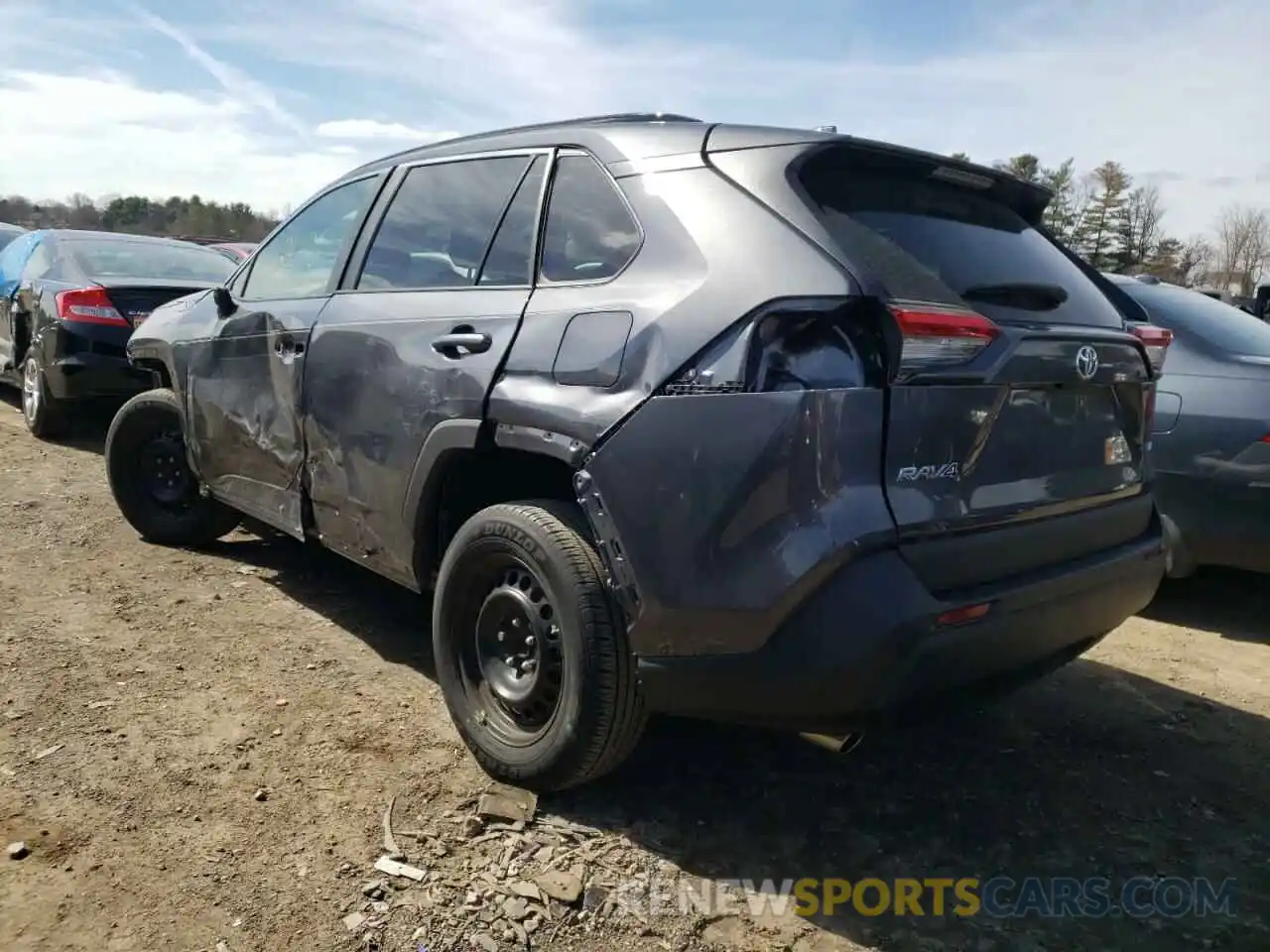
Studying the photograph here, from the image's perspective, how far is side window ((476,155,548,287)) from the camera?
294cm

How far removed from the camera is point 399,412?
10.2ft

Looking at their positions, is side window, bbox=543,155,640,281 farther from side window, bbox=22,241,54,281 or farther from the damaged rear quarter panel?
side window, bbox=22,241,54,281

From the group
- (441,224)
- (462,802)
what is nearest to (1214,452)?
(441,224)

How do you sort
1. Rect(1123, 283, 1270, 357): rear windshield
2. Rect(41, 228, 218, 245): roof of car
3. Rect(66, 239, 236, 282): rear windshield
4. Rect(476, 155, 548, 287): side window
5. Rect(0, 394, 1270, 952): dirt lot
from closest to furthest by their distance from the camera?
Rect(0, 394, 1270, 952): dirt lot → Rect(476, 155, 548, 287): side window → Rect(1123, 283, 1270, 357): rear windshield → Rect(66, 239, 236, 282): rear windshield → Rect(41, 228, 218, 245): roof of car

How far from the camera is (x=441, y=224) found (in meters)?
3.35

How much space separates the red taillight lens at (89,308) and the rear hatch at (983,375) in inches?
232

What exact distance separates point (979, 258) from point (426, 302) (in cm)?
167

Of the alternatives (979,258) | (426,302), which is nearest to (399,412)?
(426,302)

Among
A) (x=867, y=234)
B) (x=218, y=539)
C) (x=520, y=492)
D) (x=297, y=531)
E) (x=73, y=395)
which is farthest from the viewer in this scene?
(x=73, y=395)

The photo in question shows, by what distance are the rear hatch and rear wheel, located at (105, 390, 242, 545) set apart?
3.70 m

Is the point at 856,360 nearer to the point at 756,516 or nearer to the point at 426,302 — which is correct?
the point at 756,516

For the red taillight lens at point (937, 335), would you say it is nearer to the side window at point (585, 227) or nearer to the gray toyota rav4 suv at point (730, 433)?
the gray toyota rav4 suv at point (730, 433)

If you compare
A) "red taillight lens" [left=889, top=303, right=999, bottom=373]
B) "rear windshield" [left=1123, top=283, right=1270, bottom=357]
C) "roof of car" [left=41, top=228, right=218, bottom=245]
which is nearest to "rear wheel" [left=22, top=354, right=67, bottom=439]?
"roof of car" [left=41, top=228, right=218, bottom=245]

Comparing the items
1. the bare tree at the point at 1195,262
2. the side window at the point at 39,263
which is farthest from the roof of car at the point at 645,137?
the bare tree at the point at 1195,262
